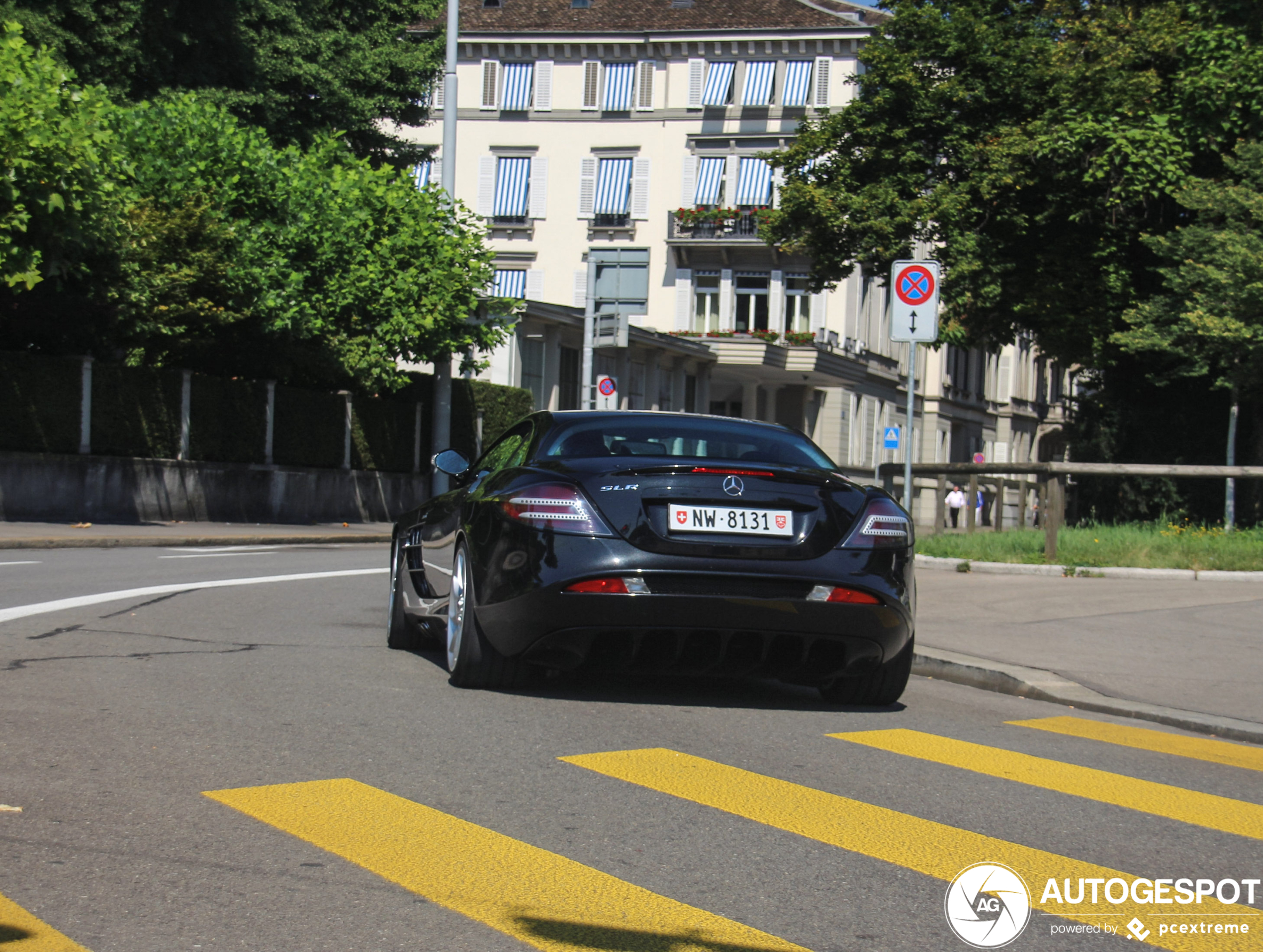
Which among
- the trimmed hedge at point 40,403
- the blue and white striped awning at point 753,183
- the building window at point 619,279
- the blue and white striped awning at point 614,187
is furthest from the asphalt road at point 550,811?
the blue and white striped awning at point 614,187

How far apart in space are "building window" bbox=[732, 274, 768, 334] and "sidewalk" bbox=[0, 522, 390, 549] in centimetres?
3055

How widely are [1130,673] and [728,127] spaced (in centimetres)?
4881

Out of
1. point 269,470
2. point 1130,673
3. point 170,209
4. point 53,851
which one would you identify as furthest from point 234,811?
point 269,470

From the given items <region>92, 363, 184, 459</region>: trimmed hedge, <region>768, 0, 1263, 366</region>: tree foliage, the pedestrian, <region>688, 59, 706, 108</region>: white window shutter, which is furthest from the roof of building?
the pedestrian

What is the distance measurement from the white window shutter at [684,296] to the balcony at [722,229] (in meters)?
1.32

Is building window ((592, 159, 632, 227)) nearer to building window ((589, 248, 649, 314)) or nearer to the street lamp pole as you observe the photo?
the street lamp pole

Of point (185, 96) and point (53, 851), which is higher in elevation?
point (185, 96)

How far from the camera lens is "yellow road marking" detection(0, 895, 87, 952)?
126 inches

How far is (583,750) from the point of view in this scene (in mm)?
5559

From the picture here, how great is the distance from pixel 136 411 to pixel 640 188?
114 ft

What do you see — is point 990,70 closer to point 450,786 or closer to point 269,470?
point 269,470

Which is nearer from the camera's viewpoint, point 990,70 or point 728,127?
point 990,70

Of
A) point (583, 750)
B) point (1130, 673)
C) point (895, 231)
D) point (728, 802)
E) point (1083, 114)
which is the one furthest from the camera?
point (895, 231)

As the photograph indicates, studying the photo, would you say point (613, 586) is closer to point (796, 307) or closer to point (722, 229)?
point (722, 229)
